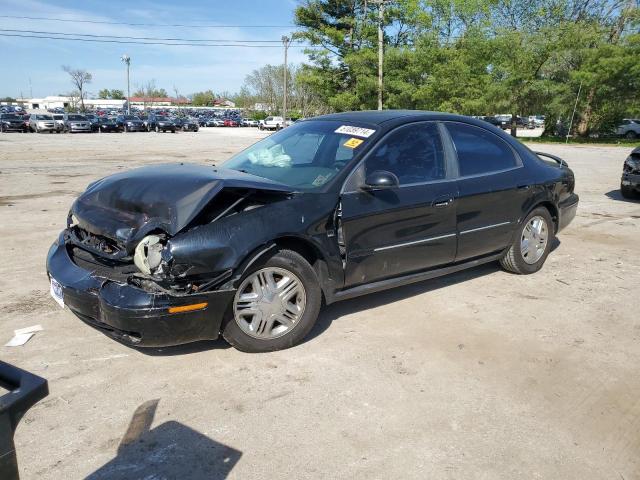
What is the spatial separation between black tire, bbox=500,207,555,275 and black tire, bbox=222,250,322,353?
2.48 m

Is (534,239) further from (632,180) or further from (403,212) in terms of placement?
(632,180)

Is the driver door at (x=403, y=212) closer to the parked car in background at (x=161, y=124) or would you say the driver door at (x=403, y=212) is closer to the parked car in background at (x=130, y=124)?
the parked car in background at (x=161, y=124)

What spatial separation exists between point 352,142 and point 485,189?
136cm

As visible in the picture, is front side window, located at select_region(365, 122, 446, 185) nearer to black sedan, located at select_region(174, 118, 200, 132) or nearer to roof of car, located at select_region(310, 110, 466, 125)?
roof of car, located at select_region(310, 110, 466, 125)

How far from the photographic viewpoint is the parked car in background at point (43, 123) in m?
39.5

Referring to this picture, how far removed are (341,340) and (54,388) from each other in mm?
1872

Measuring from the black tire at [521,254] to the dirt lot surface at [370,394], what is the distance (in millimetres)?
312

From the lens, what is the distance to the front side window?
415cm

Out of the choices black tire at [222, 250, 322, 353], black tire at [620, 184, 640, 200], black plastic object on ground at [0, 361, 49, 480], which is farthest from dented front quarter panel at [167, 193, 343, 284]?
black tire at [620, 184, 640, 200]

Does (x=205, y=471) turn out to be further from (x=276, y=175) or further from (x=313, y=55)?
(x=313, y=55)

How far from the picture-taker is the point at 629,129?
38125 millimetres

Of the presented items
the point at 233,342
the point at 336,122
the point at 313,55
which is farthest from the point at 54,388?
the point at 313,55

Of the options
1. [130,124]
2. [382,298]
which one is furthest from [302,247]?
[130,124]

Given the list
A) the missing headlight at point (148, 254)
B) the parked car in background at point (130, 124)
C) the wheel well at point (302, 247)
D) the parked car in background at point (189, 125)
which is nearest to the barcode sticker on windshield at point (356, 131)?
the wheel well at point (302, 247)
